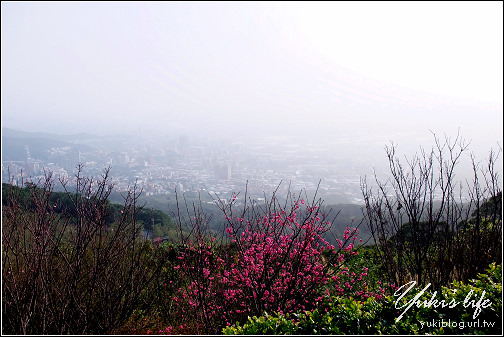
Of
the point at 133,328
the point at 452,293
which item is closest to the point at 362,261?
the point at 452,293

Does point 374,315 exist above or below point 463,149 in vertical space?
below

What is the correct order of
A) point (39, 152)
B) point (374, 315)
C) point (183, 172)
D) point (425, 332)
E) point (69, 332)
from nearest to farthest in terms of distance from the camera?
1. point (425, 332)
2. point (374, 315)
3. point (69, 332)
4. point (39, 152)
5. point (183, 172)

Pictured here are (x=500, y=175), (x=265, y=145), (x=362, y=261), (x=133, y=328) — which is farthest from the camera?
(x=265, y=145)

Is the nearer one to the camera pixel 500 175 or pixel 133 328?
pixel 133 328

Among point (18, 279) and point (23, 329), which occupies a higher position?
point (18, 279)

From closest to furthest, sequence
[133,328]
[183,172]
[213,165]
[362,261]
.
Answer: [133,328] < [362,261] < [183,172] < [213,165]

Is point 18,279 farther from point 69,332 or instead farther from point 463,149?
point 463,149

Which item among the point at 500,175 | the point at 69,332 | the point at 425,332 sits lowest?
the point at 69,332

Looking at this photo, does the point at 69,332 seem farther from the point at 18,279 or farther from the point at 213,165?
the point at 213,165

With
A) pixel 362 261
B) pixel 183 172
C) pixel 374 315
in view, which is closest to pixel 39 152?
pixel 183 172
